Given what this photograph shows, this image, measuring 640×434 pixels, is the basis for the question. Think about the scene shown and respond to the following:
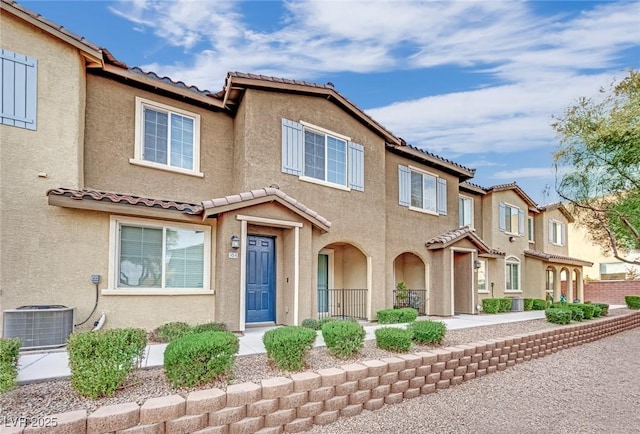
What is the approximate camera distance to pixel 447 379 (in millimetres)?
7262

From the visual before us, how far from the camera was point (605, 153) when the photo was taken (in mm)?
12617

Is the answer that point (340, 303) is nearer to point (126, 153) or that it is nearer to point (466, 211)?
point (126, 153)

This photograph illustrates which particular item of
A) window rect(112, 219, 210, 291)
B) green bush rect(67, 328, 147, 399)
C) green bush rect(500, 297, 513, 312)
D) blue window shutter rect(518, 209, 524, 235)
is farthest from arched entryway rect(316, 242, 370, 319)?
blue window shutter rect(518, 209, 524, 235)

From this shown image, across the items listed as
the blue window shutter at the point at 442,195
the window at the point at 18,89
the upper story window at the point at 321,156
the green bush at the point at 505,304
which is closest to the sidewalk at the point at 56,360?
the window at the point at 18,89

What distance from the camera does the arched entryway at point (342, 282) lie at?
14359 millimetres

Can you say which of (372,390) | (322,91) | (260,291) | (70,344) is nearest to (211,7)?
(322,91)

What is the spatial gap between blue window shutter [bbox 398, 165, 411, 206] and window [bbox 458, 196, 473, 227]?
595 centimetres

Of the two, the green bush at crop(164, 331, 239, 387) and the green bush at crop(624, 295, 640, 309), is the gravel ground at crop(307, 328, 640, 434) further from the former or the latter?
the green bush at crop(624, 295, 640, 309)

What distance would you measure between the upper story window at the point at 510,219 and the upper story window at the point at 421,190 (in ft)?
20.8

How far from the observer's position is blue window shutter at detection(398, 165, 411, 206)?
51.3 feet

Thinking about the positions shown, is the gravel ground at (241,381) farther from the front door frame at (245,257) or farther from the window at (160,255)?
the window at (160,255)


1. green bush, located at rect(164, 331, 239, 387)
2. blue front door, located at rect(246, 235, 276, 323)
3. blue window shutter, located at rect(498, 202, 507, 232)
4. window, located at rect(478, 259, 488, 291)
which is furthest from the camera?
blue window shutter, located at rect(498, 202, 507, 232)

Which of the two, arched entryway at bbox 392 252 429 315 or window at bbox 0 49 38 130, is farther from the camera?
arched entryway at bbox 392 252 429 315

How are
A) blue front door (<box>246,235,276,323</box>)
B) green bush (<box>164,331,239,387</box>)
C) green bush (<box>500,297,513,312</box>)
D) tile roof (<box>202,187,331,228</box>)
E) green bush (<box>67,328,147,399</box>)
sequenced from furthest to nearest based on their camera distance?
green bush (<box>500,297,513,312</box>) → blue front door (<box>246,235,276,323</box>) → tile roof (<box>202,187,331,228</box>) → green bush (<box>164,331,239,387</box>) → green bush (<box>67,328,147,399</box>)
